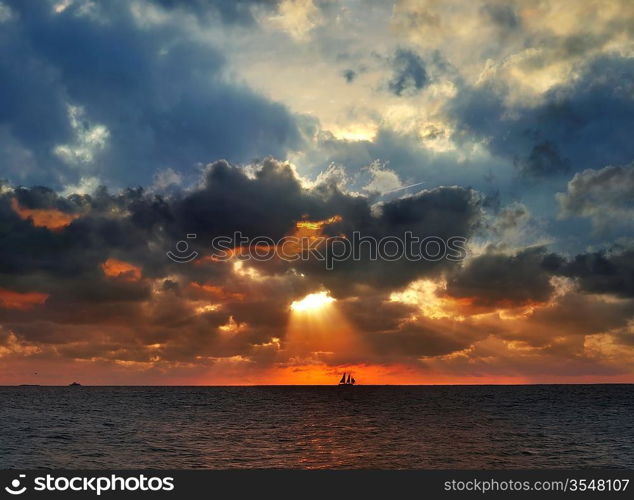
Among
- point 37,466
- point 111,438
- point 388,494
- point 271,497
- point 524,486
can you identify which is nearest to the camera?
point 271,497

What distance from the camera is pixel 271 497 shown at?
4000cm

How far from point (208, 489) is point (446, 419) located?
309ft

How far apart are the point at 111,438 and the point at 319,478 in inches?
1967

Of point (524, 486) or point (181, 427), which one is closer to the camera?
point (524, 486)

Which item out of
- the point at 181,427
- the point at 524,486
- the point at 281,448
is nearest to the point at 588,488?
the point at 524,486

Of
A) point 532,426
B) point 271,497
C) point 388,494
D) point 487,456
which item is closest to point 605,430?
point 532,426

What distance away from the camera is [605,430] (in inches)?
4279

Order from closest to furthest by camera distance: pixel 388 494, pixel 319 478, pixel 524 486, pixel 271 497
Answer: pixel 271 497, pixel 388 494, pixel 524 486, pixel 319 478

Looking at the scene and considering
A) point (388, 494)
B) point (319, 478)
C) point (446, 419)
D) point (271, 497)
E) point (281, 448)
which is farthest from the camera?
point (446, 419)

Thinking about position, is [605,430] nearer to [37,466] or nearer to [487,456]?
[487,456]

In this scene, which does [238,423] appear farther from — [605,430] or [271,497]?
[271,497]

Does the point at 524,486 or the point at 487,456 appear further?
the point at 487,456

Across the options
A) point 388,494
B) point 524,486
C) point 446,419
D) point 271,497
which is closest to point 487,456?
point 524,486

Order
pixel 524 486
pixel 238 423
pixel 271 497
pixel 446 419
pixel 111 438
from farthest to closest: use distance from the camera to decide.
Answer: pixel 446 419
pixel 238 423
pixel 111 438
pixel 524 486
pixel 271 497
